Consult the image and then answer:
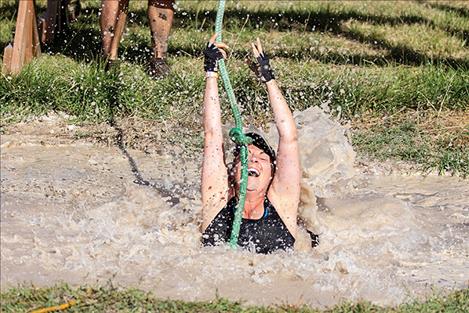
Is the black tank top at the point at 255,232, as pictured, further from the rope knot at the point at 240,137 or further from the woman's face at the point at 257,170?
the rope knot at the point at 240,137

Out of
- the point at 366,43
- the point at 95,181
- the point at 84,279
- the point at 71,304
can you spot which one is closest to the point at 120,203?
the point at 95,181

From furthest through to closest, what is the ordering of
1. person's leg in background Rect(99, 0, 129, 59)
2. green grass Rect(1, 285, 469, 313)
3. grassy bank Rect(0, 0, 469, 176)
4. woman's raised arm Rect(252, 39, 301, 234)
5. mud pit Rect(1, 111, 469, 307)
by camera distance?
person's leg in background Rect(99, 0, 129, 59) → grassy bank Rect(0, 0, 469, 176) → woman's raised arm Rect(252, 39, 301, 234) → mud pit Rect(1, 111, 469, 307) → green grass Rect(1, 285, 469, 313)

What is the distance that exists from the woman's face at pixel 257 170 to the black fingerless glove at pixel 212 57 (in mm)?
443

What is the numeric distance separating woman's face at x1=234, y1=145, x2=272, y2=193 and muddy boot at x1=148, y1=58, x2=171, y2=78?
2149 millimetres

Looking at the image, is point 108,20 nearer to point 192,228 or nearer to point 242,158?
point 192,228

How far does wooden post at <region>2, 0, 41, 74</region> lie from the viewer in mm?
7293

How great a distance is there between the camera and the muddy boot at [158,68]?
750 centimetres

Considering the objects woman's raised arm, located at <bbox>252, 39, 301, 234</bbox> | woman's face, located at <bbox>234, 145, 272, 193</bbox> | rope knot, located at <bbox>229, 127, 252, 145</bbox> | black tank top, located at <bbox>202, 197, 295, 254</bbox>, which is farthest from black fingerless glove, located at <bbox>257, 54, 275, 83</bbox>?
black tank top, located at <bbox>202, 197, 295, 254</bbox>

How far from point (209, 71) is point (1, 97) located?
217 cm

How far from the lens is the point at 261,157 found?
5438mm

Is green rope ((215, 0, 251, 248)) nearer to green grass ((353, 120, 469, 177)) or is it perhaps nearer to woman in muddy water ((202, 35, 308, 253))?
woman in muddy water ((202, 35, 308, 253))

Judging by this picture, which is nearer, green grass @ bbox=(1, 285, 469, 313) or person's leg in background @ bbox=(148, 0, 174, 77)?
green grass @ bbox=(1, 285, 469, 313)

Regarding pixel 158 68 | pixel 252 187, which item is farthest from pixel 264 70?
pixel 158 68

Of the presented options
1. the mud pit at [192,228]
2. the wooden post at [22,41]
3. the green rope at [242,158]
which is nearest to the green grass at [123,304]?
the mud pit at [192,228]
